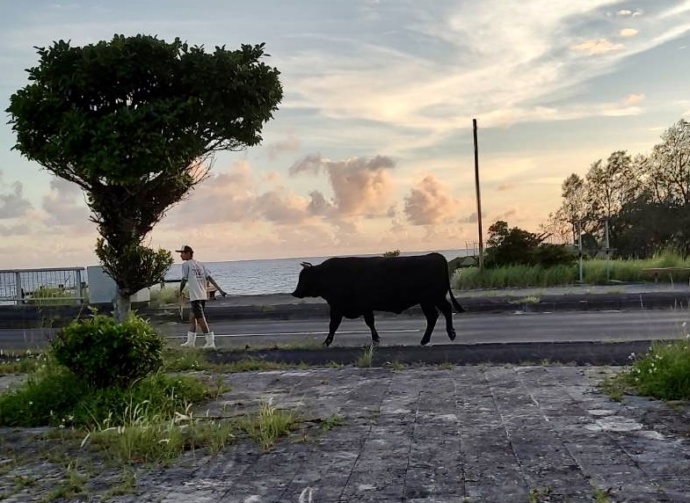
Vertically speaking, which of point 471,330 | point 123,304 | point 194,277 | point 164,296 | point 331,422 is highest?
point 194,277

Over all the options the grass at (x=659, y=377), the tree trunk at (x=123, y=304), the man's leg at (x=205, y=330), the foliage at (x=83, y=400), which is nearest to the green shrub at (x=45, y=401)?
the foliage at (x=83, y=400)

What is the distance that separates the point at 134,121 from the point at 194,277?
4.04m

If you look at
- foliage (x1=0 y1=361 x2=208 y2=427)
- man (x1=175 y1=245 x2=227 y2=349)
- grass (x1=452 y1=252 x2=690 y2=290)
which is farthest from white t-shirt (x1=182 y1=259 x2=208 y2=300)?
grass (x1=452 y1=252 x2=690 y2=290)

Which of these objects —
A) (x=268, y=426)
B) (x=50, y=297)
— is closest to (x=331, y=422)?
(x=268, y=426)

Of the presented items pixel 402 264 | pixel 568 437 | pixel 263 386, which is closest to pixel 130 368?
pixel 263 386

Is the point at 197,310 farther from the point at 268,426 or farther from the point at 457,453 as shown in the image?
the point at 457,453

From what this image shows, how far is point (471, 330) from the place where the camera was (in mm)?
14383

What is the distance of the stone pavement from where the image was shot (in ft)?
13.5

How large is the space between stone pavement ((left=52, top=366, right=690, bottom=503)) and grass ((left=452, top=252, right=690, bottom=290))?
1633 cm

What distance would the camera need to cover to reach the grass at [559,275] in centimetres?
2298

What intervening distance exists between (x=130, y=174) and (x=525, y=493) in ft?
22.2

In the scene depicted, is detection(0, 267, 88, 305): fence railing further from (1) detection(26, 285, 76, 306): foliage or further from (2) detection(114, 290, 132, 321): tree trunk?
(2) detection(114, 290, 132, 321): tree trunk

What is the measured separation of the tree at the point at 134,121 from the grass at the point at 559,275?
1434 cm

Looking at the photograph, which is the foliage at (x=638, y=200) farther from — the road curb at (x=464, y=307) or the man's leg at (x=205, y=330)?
the man's leg at (x=205, y=330)
